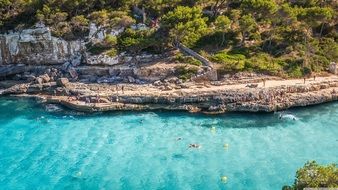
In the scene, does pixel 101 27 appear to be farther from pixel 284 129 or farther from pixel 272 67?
pixel 284 129

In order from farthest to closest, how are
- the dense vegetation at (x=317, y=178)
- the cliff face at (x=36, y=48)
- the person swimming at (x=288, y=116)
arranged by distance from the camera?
the cliff face at (x=36, y=48), the person swimming at (x=288, y=116), the dense vegetation at (x=317, y=178)

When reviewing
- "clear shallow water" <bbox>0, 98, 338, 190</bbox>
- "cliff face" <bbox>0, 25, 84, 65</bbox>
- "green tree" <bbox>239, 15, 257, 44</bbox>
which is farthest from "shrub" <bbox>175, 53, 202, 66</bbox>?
"cliff face" <bbox>0, 25, 84, 65</bbox>

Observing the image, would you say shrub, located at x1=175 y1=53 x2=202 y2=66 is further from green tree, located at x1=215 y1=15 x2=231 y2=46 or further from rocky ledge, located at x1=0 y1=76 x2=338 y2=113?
green tree, located at x1=215 y1=15 x2=231 y2=46

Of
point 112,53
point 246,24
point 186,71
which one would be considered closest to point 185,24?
point 186,71

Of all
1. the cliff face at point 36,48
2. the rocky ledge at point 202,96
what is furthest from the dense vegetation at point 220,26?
the rocky ledge at point 202,96

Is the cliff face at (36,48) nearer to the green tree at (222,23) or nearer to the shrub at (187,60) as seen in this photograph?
the shrub at (187,60)

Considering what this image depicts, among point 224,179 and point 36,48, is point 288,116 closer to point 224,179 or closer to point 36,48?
point 224,179
